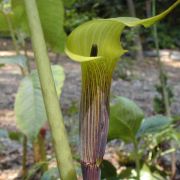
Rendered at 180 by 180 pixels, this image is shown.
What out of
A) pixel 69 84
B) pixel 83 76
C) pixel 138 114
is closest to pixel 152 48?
pixel 69 84

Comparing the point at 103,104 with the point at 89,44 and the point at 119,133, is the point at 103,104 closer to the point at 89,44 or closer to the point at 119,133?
the point at 89,44

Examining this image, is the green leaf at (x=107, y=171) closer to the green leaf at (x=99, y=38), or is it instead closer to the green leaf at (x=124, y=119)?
the green leaf at (x=124, y=119)

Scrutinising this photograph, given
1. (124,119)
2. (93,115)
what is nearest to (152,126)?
(124,119)

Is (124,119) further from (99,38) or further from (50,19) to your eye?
(99,38)

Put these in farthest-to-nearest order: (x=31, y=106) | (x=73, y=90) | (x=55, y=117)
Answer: (x=73, y=90)
(x=31, y=106)
(x=55, y=117)

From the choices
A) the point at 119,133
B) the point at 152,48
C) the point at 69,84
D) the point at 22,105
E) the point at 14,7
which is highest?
the point at 14,7

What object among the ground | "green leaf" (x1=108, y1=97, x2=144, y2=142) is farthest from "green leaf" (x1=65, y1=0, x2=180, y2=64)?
the ground

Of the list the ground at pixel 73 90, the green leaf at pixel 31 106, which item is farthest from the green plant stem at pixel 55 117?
the ground at pixel 73 90
